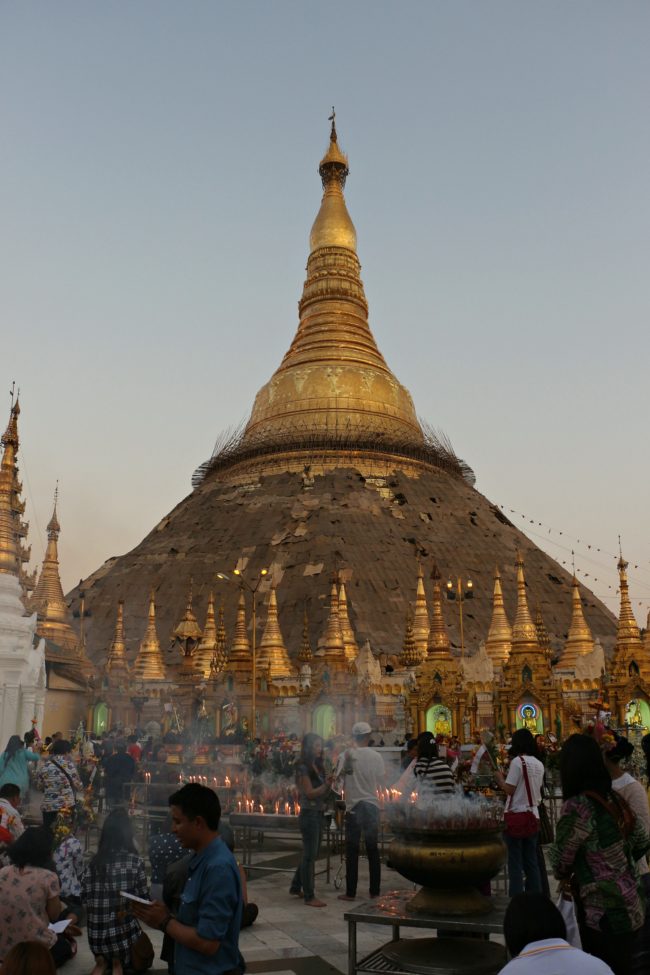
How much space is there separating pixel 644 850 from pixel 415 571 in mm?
38763

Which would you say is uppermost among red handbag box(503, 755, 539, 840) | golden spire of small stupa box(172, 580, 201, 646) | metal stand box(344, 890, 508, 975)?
golden spire of small stupa box(172, 580, 201, 646)

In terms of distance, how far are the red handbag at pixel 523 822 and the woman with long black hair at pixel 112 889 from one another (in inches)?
125

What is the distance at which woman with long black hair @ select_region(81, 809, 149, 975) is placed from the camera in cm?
586

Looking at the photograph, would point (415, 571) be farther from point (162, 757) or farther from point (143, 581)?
point (162, 757)

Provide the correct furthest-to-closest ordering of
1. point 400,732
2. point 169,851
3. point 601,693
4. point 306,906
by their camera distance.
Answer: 1. point 400,732
2. point 601,693
3. point 306,906
4. point 169,851

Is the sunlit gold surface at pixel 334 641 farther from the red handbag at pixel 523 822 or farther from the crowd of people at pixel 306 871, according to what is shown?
the red handbag at pixel 523 822

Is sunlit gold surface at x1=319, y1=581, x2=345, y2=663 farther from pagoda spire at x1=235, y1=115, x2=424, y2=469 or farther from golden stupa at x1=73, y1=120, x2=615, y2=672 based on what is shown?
pagoda spire at x1=235, y1=115, x2=424, y2=469

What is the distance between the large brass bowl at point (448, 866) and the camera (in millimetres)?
5676


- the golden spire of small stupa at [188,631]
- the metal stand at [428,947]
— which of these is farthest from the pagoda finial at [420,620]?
the metal stand at [428,947]

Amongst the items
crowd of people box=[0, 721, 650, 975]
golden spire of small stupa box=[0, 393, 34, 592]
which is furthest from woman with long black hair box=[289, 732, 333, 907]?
golden spire of small stupa box=[0, 393, 34, 592]

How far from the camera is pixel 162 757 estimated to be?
1634 cm

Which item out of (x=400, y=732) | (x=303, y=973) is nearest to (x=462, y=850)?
(x=303, y=973)

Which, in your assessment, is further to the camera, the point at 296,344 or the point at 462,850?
the point at 296,344

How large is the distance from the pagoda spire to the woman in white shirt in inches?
1722
